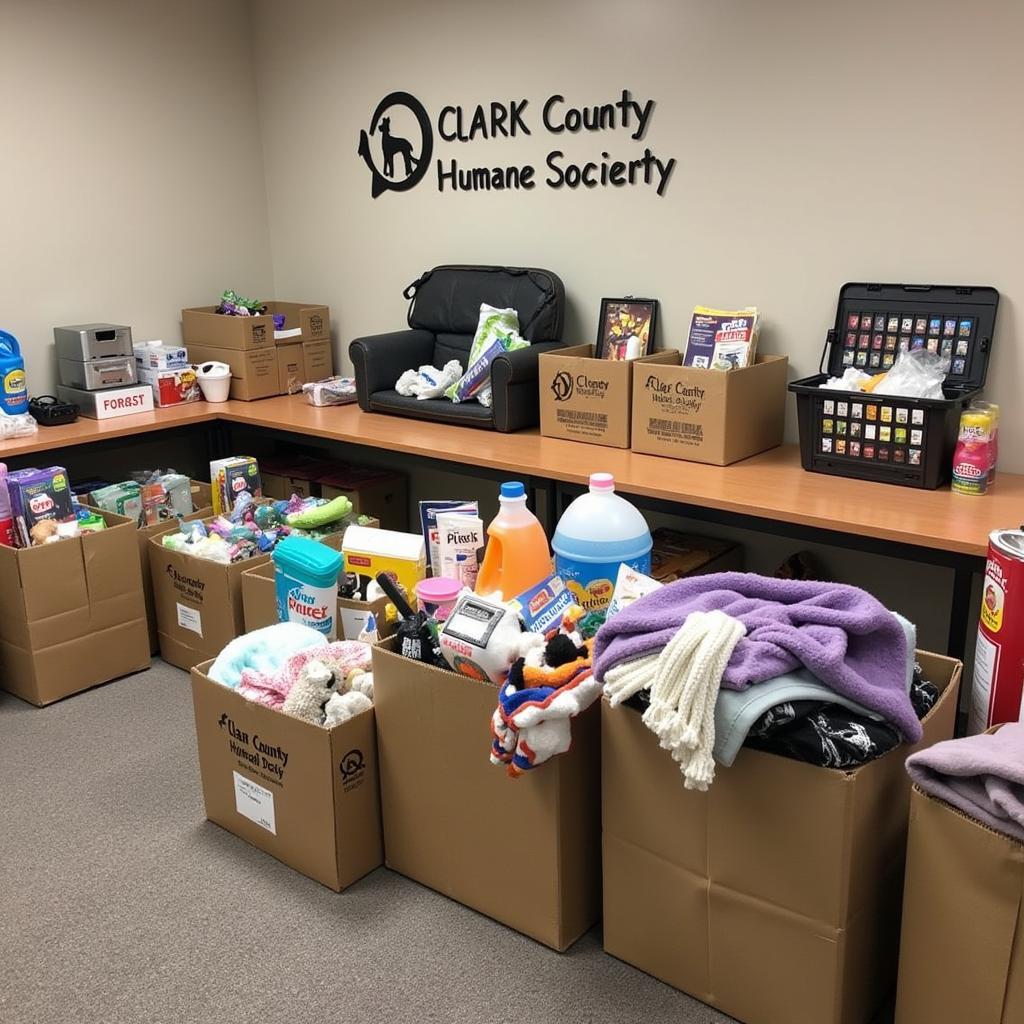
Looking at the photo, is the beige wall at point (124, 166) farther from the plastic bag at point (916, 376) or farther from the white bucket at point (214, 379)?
the plastic bag at point (916, 376)

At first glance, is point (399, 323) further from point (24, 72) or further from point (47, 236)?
point (24, 72)

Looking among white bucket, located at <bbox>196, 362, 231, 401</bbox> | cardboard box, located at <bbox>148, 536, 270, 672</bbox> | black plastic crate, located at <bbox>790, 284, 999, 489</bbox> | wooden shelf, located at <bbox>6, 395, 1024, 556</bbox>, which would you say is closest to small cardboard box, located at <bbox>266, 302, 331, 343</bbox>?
white bucket, located at <bbox>196, 362, 231, 401</bbox>

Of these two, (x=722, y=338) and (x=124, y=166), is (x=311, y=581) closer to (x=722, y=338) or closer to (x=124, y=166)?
(x=722, y=338)

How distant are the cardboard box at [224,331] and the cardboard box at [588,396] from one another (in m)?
1.32

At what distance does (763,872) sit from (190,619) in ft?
6.63

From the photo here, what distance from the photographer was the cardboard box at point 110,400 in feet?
11.9

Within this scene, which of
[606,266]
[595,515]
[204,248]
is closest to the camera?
[595,515]

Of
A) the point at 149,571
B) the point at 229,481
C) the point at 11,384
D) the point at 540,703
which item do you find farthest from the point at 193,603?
the point at 540,703

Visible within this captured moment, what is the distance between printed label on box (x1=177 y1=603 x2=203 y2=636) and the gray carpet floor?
2.12ft

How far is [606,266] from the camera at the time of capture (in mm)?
3389

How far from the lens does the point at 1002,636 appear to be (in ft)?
5.50

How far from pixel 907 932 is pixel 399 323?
3.18 metres

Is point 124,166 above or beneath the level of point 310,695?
above

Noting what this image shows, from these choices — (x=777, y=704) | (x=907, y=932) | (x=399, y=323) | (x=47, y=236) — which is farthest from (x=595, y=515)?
(x=47, y=236)
